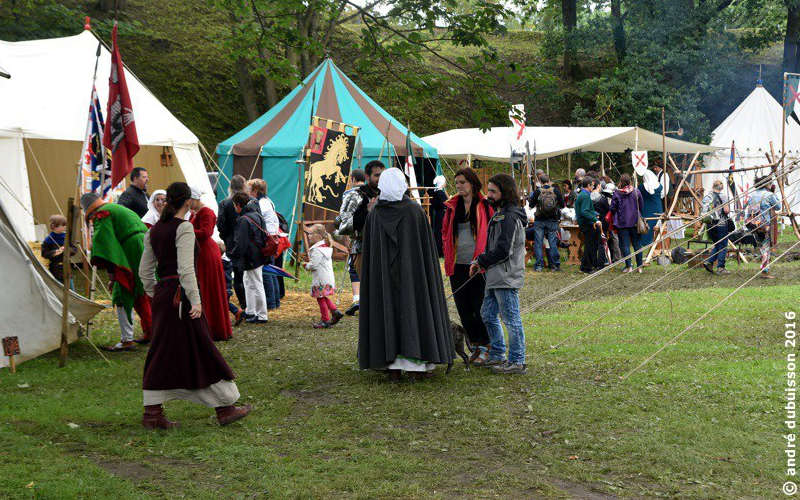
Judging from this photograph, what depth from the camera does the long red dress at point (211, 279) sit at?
7.46 metres

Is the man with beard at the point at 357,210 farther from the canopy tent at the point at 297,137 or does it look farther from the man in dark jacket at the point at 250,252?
the canopy tent at the point at 297,137

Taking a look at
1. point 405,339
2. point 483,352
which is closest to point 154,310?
point 405,339

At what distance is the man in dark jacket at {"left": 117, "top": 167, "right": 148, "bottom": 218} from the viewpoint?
29.9ft

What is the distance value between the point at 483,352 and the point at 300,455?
2641mm

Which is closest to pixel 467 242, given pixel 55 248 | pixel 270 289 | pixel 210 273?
pixel 210 273

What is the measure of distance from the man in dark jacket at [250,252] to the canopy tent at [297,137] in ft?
17.0

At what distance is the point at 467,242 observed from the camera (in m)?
6.71

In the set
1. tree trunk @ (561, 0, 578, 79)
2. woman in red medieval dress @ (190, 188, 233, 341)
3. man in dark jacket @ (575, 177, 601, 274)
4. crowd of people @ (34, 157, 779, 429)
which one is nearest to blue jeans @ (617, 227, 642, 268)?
man in dark jacket @ (575, 177, 601, 274)

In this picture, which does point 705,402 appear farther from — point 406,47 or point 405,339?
point 406,47

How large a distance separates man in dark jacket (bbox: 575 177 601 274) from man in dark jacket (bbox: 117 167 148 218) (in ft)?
24.6

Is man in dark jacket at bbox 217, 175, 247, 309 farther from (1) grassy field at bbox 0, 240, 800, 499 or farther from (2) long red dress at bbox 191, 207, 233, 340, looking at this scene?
(1) grassy field at bbox 0, 240, 800, 499

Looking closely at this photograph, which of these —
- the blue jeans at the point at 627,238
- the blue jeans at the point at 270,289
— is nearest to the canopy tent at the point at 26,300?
the blue jeans at the point at 270,289

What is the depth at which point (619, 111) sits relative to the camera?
26406 millimetres

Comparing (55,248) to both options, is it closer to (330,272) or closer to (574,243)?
(330,272)
